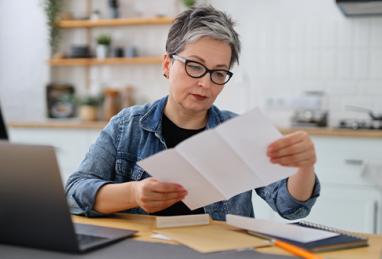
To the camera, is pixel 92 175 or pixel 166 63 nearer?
pixel 92 175

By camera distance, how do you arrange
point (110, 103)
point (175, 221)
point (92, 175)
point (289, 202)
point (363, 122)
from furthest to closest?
point (110, 103) < point (363, 122) < point (92, 175) < point (289, 202) < point (175, 221)

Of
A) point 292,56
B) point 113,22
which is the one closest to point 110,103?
point 113,22

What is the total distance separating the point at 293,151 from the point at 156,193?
29 centimetres

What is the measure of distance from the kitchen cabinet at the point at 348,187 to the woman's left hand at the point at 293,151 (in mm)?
1993

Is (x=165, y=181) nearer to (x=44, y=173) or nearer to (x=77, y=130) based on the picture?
(x=44, y=173)

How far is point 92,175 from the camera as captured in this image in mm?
1457

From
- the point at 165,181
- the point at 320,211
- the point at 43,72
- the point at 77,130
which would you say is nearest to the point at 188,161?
the point at 165,181

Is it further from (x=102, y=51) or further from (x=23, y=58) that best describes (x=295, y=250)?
(x=23, y=58)

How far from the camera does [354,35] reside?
12.1 feet

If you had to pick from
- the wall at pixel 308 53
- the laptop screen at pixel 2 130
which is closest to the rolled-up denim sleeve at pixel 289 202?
the laptop screen at pixel 2 130

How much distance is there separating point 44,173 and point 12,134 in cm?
327

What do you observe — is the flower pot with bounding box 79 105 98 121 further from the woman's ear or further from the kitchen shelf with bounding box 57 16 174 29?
the woman's ear

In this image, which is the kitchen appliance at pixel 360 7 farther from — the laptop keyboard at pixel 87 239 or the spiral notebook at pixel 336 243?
the laptop keyboard at pixel 87 239

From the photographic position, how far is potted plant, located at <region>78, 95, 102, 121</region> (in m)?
4.18
